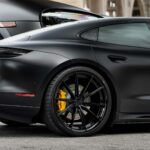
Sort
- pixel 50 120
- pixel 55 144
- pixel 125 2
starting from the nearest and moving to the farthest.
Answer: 1. pixel 55 144
2. pixel 50 120
3. pixel 125 2

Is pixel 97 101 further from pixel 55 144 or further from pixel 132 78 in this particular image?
pixel 55 144

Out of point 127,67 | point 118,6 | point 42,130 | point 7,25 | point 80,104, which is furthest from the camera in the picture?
point 118,6

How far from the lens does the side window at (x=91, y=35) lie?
7332 millimetres

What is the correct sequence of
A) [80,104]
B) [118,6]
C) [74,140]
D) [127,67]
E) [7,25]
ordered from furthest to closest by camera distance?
[118,6], [7,25], [127,67], [80,104], [74,140]

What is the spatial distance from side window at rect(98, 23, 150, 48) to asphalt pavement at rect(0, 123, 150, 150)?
0.91 metres

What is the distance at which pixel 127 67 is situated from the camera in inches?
282

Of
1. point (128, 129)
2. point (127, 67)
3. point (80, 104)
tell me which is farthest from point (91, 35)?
point (128, 129)

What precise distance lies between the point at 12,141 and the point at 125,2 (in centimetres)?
5111

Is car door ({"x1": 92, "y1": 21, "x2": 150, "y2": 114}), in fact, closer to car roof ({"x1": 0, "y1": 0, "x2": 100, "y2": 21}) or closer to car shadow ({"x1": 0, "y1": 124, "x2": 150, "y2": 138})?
car shadow ({"x1": 0, "y1": 124, "x2": 150, "y2": 138})

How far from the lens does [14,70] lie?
6.95 m

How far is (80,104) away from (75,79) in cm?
24

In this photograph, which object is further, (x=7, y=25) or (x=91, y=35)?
(x=7, y=25)

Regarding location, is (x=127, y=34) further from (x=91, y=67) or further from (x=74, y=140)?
(x=74, y=140)

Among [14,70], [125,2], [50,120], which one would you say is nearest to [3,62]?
[14,70]
